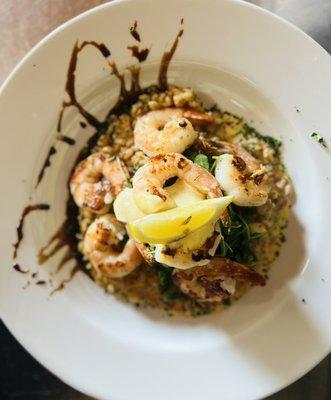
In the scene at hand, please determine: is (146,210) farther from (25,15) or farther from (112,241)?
(25,15)

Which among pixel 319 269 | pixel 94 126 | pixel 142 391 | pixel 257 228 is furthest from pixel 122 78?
pixel 142 391

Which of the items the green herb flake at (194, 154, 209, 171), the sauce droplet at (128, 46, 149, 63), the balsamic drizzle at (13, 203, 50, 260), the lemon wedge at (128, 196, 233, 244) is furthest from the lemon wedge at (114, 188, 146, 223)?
the sauce droplet at (128, 46, 149, 63)

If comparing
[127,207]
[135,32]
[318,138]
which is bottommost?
[127,207]

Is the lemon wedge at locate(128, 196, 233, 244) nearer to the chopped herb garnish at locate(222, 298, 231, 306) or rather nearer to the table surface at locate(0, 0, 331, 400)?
the chopped herb garnish at locate(222, 298, 231, 306)

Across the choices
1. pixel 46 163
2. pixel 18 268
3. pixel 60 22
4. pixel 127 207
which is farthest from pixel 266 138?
pixel 18 268

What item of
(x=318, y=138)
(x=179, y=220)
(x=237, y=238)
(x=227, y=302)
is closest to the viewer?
(x=179, y=220)

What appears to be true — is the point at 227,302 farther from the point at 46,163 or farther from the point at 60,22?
the point at 60,22

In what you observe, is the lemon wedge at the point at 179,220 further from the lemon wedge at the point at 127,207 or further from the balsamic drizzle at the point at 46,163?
the balsamic drizzle at the point at 46,163
